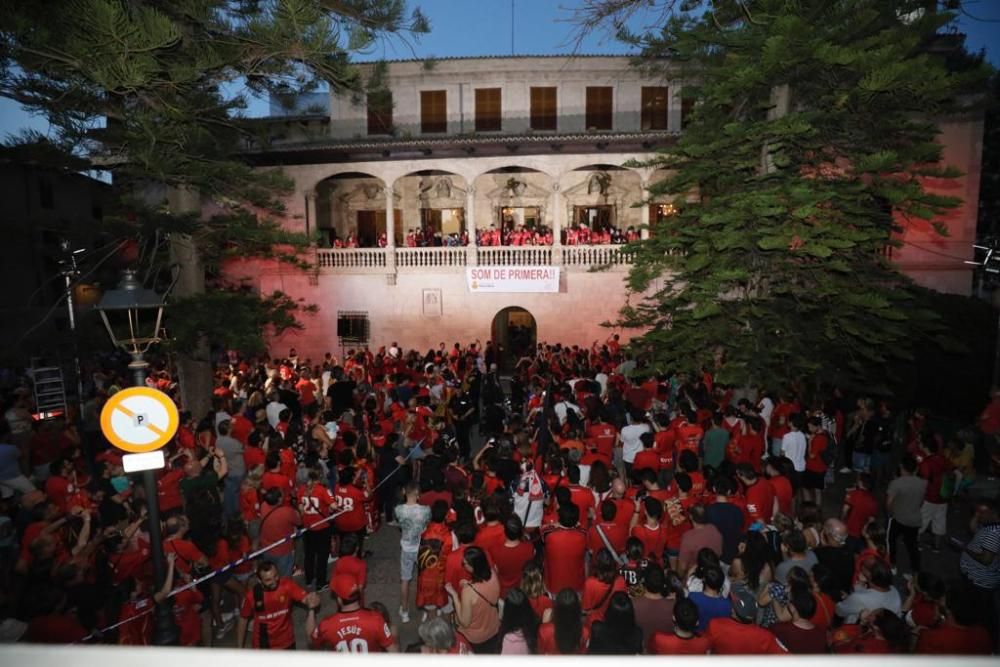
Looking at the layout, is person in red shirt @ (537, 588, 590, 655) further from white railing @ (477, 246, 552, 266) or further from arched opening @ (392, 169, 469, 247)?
arched opening @ (392, 169, 469, 247)

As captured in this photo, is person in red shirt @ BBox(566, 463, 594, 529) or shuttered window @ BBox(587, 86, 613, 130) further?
shuttered window @ BBox(587, 86, 613, 130)

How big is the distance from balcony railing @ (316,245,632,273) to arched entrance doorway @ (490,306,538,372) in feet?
9.50

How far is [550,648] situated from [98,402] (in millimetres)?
10683

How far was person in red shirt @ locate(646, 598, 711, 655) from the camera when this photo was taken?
3617mm

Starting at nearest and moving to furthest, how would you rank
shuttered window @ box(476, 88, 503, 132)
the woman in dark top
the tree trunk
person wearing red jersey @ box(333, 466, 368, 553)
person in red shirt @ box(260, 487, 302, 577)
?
1. the woman in dark top
2. person in red shirt @ box(260, 487, 302, 577)
3. person wearing red jersey @ box(333, 466, 368, 553)
4. the tree trunk
5. shuttered window @ box(476, 88, 503, 132)

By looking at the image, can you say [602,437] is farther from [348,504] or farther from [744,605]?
[744,605]

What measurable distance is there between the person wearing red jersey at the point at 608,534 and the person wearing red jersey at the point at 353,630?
2.36 meters

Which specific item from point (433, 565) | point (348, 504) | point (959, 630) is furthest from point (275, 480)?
point (959, 630)

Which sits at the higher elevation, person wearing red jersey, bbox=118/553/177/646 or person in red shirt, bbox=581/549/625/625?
person in red shirt, bbox=581/549/625/625

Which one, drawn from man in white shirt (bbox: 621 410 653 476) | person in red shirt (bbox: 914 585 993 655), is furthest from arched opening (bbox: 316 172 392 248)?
person in red shirt (bbox: 914 585 993 655)

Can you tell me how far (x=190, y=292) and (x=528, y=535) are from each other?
34.2 ft

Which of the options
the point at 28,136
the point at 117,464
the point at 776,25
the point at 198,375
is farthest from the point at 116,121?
the point at 776,25

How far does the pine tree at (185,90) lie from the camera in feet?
27.6

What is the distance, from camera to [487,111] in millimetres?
23109
